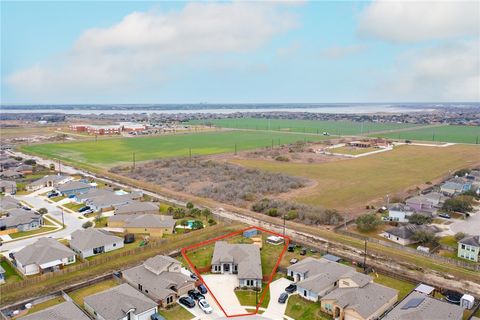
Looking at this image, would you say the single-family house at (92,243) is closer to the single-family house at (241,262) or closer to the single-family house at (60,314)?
the single-family house at (241,262)

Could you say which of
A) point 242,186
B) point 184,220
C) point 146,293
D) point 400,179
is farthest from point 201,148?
point 146,293

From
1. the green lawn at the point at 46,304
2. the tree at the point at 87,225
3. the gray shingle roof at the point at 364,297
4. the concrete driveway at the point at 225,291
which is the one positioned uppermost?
the gray shingle roof at the point at 364,297

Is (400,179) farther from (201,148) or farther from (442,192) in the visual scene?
(201,148)

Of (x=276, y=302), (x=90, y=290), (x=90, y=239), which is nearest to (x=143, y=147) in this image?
(x=90, y=239)

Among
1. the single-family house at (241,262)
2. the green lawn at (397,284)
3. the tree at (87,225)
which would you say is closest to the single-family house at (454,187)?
the green lawn at (397,284)

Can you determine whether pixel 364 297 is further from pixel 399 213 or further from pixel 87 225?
pixel 87 225

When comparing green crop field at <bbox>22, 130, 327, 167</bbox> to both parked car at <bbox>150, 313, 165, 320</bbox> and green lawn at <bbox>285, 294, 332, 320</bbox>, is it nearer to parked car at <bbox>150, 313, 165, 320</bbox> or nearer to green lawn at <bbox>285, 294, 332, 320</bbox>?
parked car at <bbox>150, 313, 165, 320</bbox>
